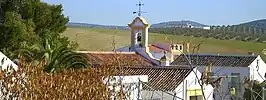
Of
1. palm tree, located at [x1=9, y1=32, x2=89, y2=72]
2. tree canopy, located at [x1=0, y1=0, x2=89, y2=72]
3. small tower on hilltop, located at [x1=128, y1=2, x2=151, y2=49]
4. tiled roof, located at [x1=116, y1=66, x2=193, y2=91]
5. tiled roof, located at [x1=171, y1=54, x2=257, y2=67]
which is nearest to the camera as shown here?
palm tree, located at [x1=9, y1=32, x2=89, y2=72]

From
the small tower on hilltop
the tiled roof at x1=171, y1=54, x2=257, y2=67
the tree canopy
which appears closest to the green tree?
the tree canopy

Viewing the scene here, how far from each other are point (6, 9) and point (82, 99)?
20361mm

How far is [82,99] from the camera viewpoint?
615 centimetres

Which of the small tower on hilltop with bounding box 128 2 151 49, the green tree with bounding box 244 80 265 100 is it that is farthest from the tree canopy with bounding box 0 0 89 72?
the small tower on hilltop with bounding box 128 2 151 49

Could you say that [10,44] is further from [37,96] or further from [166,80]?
[37,96]

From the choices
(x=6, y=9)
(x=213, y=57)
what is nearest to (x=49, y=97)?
(x=6, y=9)

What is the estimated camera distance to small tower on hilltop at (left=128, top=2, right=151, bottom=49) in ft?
123

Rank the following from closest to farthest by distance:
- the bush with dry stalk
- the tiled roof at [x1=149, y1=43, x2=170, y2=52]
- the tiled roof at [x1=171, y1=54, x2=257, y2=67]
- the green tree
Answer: the bush with dry stalk, the green tree, the tiled roof at [x1=171, y1=54, x2=257, y2=67], the tiled roof at [x1=149, y1=43, x2=170, y2=52]

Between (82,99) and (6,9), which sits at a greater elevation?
(6,9)

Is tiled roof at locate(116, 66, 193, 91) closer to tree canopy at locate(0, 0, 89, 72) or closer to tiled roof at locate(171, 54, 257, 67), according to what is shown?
tree canopy at locate(0, 0, 89, 72)

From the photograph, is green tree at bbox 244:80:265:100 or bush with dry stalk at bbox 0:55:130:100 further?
green tree at bbox 244:80:265:100

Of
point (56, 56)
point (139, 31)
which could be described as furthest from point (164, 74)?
point (139, 31)

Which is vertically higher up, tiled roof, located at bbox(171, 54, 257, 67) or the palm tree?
the palm tree

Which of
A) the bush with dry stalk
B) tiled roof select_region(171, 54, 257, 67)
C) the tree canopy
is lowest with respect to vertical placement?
tiled roof select_region(171, 54, 257, 67)
